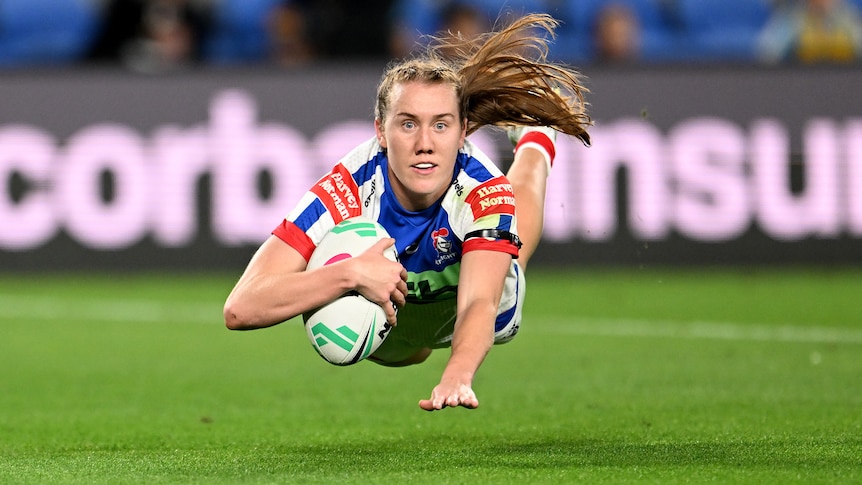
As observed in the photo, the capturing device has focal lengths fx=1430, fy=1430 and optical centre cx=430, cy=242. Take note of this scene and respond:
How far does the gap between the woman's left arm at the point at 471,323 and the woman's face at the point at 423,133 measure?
39 cm

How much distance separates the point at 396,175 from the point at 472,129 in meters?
0.72

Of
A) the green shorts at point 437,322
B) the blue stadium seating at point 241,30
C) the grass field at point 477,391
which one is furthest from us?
the blue stadium seating at point 241,30

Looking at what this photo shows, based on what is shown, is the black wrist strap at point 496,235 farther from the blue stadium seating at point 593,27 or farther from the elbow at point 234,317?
the blue stadium seating at point 593,27

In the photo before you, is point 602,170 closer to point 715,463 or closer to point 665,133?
point 665,133

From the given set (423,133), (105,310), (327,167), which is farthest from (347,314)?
(327,167)

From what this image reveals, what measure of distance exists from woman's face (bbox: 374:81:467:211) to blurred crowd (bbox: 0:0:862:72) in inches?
341

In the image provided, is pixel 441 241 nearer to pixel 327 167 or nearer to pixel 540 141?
pixel 540 141

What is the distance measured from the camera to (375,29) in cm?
1591

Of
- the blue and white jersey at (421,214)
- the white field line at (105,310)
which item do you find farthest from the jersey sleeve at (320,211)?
the white field line at (105,310)

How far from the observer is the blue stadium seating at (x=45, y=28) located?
16328mm

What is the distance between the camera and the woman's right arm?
589cm

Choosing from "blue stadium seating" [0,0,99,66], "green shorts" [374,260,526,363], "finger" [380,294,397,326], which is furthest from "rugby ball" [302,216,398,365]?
"blue stadium seating" [0,0,99,66]

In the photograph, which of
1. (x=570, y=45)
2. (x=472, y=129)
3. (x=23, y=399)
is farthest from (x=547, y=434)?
(x=570, y=45)

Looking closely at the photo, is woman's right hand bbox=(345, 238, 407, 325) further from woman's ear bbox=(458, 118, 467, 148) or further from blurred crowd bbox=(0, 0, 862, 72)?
blurred crowd bbox=(0, 0, 862, 72)
